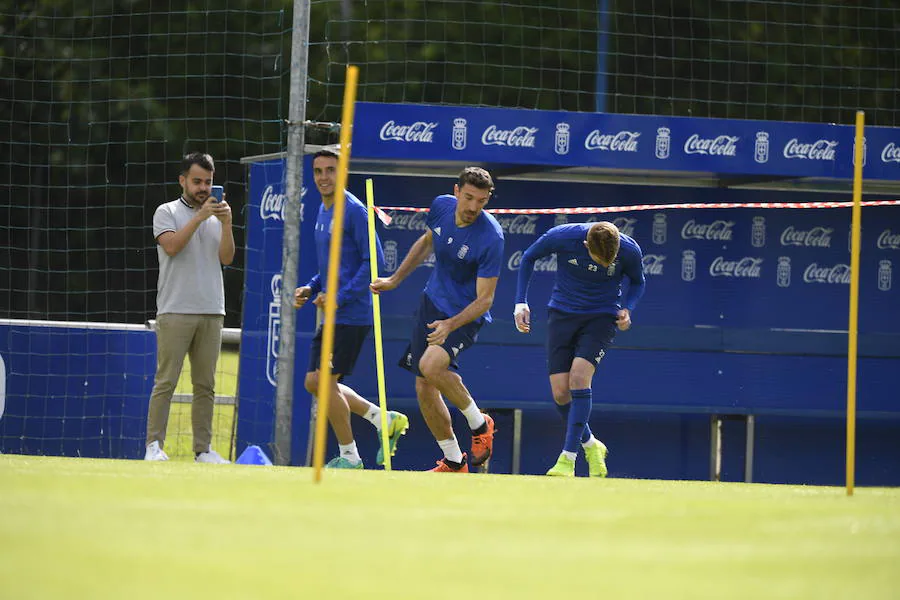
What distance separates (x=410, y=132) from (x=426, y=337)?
179 centimetres

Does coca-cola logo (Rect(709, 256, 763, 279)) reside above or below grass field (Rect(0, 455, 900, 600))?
above

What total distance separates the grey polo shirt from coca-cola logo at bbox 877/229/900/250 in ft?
18.7

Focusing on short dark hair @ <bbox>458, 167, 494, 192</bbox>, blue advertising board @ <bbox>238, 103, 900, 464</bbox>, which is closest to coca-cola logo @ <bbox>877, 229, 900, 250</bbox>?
blue advertising board @ <bbox>238, 103, 900, 464</bbox>

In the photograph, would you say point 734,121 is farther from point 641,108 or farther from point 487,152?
point 641,108

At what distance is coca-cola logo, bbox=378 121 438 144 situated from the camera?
1166cm

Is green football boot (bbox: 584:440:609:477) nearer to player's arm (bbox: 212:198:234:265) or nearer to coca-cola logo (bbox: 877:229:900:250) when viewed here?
player's arm (bbox: 212:198:234:265)

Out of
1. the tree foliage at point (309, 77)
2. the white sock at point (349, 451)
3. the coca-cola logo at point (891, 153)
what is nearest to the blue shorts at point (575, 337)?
the white sock at point (349, 451)

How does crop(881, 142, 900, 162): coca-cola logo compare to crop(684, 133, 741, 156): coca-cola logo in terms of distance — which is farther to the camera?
crop(881, 142, 900, 162): coca-cola logo

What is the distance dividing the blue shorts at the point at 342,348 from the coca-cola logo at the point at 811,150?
3.69 m

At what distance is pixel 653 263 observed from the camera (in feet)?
43.0

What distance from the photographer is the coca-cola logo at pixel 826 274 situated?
13289mm

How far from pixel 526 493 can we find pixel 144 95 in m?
17.8

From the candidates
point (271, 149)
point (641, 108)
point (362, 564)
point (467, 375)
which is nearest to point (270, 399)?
point (467, 375)

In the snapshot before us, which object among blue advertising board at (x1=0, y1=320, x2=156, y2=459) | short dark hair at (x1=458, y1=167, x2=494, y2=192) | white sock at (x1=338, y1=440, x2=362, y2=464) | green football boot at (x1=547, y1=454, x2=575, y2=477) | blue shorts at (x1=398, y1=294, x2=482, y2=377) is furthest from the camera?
blue advertising board at (x1=0, y1=320, x2=156, y2=459)
